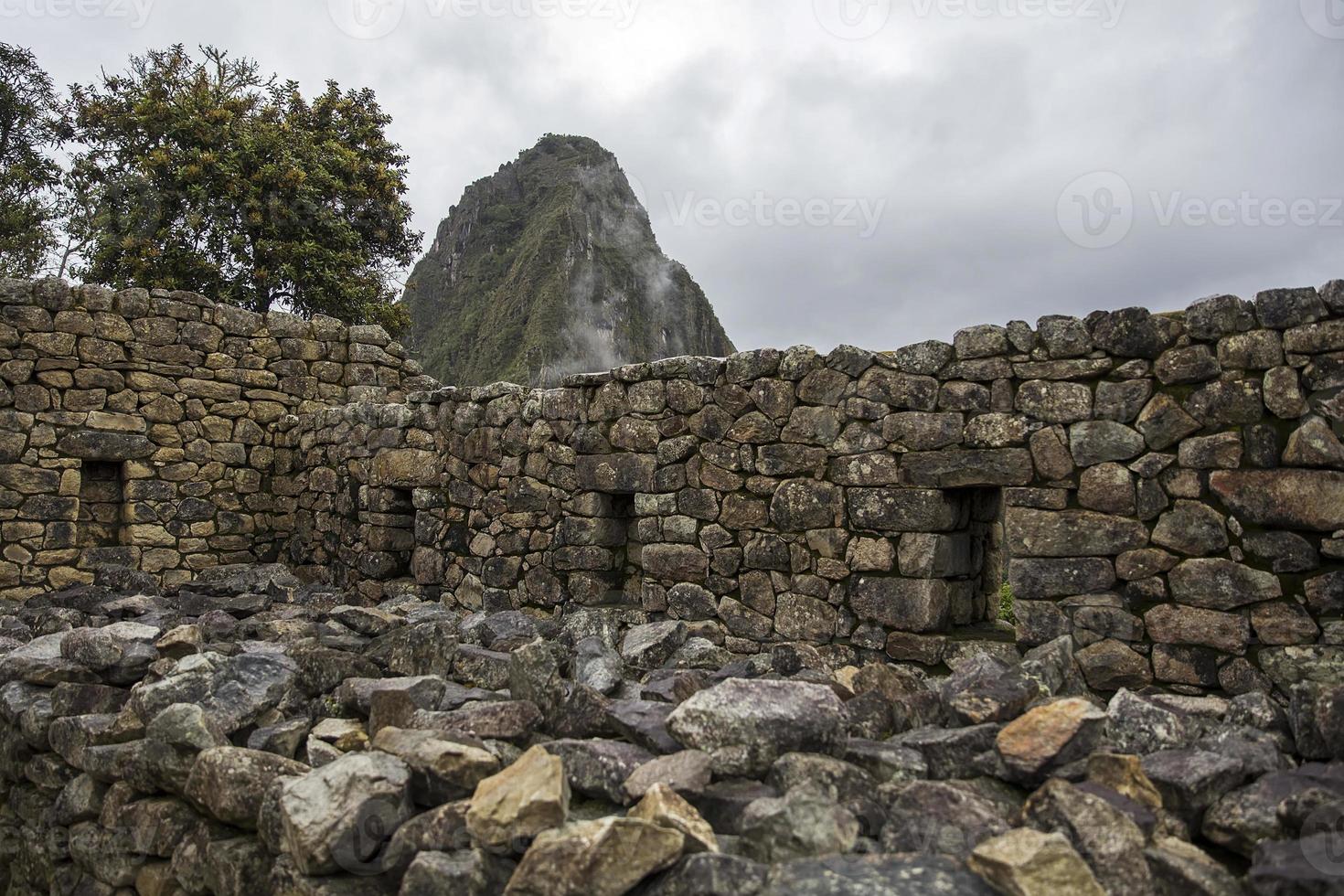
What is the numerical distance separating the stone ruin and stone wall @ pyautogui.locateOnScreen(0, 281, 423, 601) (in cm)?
4

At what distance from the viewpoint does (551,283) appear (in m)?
47.8

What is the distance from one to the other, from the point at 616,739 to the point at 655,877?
93 centimetres

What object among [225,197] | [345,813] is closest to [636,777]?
[345,813]

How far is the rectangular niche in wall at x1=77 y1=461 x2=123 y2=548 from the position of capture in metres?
9.31

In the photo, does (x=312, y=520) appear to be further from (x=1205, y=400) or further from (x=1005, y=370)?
(x=1205, y=400)

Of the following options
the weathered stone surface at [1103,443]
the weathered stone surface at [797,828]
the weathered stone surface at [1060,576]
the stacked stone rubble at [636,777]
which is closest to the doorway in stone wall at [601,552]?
the stacked stone rubble at [636,777]

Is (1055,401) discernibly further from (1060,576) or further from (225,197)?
(225,197)

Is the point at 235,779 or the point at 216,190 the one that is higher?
the point at 216,190

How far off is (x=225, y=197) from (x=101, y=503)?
7.28m

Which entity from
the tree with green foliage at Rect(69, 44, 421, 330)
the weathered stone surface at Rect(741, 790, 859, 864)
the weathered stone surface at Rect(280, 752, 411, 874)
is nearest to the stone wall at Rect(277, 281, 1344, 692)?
the weathered stone surface at Rect(741, 790, 859, 864)

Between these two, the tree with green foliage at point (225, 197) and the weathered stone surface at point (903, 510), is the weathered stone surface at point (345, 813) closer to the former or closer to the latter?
the weathered stone surface at point (903, 510)

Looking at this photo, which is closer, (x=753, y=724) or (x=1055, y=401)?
(x=753, y=724)

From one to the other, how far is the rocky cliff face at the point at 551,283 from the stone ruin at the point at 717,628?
28234mm

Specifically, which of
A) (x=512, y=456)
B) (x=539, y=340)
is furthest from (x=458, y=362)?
(x=512, y=456)
